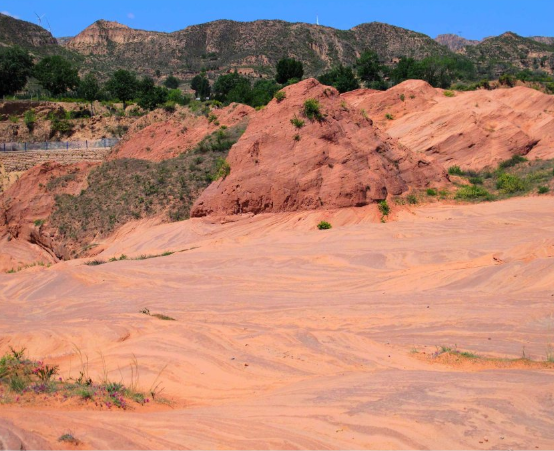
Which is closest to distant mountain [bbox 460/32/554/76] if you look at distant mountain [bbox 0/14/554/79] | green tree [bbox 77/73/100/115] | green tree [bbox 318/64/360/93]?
distant mountain [bbox 0/14/554/79]

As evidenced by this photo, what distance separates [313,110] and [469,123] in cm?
1078

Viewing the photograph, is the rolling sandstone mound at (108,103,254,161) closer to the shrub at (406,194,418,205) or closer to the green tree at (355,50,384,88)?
the shrub at (406,194,418,205)

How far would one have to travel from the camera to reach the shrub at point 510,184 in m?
24.2

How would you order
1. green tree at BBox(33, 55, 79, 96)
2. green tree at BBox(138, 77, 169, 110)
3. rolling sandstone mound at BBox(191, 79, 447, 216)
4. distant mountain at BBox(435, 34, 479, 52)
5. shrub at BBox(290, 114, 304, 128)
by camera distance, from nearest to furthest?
rolling sandstone mound at BBox(191, 79, 447, 216) < shrub at BBox(290, 114, 304, 128) < green tree at BBox(138, 77, 169, 110) < green tree at BBox(33, 55, 79, 96) < distant mountain at BBox(435, 34, 479, 52)

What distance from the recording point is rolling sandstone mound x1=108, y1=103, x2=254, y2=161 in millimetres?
30578

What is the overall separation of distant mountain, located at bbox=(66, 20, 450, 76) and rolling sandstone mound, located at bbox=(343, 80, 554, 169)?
48430 millimetres

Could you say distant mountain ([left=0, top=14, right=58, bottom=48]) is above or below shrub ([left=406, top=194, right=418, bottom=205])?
above

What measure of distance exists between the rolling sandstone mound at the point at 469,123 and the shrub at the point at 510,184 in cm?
346

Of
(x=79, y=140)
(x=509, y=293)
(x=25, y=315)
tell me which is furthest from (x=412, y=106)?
(x=25, y=315)

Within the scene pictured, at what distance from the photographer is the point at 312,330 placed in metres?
10.6

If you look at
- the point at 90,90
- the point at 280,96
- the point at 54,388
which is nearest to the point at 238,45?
the point at 90,90

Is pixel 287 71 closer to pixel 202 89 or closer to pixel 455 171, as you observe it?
pixel 202 89

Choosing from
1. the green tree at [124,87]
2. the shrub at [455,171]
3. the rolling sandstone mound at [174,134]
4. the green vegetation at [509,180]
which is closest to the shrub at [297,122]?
the green vegetation at [509,180]

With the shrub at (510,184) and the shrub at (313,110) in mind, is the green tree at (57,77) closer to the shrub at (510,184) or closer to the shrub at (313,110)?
the shrub at (313,110)
